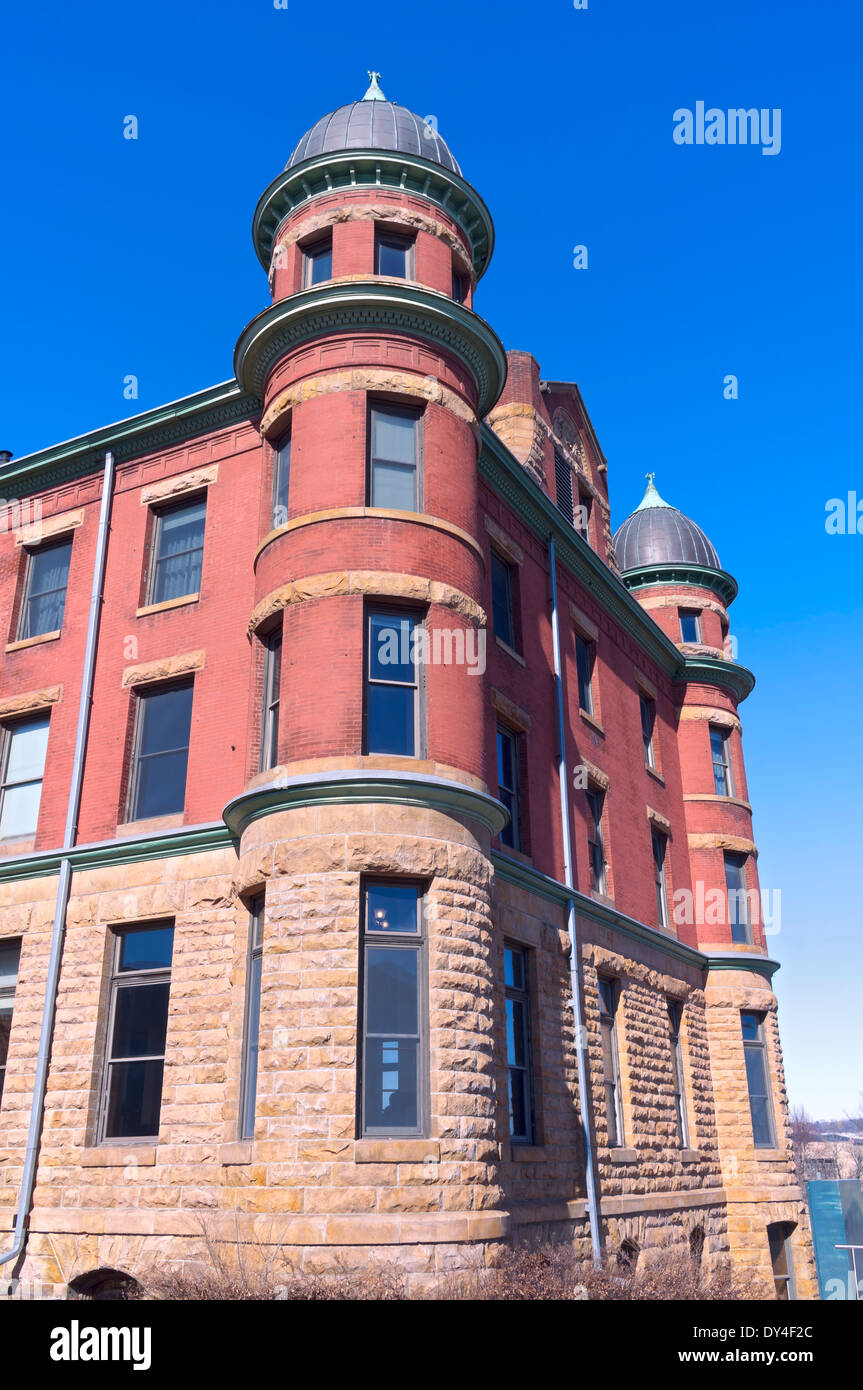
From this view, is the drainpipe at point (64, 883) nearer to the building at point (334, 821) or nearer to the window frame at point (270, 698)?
the building at point (334, 821)

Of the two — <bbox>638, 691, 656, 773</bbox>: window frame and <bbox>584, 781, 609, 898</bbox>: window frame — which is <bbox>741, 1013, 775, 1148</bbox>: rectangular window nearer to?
<bbox>638, 691, 656, 773</bbox>: window frame

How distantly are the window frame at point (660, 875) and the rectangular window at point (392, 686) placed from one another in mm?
12837

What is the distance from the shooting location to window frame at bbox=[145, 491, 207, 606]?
20328mm

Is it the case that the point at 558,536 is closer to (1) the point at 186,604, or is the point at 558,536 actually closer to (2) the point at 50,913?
(1) the point at 186,604

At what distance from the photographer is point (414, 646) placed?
16.6 meters

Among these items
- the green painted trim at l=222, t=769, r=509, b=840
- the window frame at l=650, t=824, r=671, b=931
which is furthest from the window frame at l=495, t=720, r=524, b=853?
the window frame at l=650, t=824, r=671, b=931

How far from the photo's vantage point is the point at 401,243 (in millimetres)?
19828

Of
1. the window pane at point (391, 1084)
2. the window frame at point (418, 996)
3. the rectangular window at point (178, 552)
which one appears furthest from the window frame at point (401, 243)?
the window pane at point (391, 1084)

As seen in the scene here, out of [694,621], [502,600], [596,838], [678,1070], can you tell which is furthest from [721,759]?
[502,600]

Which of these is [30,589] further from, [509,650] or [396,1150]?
[396,1150]

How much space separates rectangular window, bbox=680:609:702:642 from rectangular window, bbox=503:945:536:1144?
53.0ft

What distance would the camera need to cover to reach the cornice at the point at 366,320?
17.8 m

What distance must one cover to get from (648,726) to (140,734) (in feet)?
48.8
